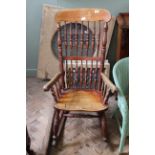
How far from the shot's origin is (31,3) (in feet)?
9.96

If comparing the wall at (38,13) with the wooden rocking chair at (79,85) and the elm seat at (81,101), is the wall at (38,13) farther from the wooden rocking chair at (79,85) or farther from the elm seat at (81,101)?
the elm seat at (81,101)

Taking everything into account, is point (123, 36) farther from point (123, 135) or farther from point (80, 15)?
point (123, 135)

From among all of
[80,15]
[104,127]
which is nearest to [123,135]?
[104,127]

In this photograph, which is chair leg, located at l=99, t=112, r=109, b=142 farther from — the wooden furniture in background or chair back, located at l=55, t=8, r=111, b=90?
the wooden furniture in background

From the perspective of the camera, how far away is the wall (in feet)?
9.84

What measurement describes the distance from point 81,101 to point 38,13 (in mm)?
1634

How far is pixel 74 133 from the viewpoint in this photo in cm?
209

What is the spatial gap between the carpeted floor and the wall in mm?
742

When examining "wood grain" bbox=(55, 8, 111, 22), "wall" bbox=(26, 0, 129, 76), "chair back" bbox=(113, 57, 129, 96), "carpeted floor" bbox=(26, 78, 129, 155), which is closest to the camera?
"chair back" bbox=(113, 57, 129, 96)

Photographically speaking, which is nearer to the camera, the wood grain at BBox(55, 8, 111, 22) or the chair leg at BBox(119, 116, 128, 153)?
the chair leg at BBox(119, 116, 128, 153)

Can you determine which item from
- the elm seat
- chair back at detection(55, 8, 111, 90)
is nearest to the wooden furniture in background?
chair back at detection(55, 8, 111, 90)

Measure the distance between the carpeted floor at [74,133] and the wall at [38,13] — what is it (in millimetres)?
742
